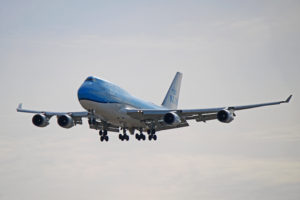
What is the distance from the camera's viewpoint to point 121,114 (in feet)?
231

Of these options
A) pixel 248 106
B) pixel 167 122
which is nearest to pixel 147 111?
pixel 167 122

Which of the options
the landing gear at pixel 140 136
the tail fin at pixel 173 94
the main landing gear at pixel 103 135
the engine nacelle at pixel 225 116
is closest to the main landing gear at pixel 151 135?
the landing gear at pixel 140 136

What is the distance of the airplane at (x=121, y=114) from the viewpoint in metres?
68.4

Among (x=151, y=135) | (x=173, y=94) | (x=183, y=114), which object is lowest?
(x=151, y=135)

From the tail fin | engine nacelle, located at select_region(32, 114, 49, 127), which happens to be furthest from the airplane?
the tail fin

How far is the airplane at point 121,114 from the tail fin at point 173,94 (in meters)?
8.80

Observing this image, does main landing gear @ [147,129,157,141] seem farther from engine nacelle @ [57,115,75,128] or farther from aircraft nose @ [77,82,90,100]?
aircraft nose @ [77,82,90,100]

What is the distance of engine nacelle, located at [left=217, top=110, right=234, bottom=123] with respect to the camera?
68.5 meters

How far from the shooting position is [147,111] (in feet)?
237

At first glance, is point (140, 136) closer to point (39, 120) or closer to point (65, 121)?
point (65, 121)

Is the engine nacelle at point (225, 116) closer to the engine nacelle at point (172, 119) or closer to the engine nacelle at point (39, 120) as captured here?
the engine nacelle at point (172, 119)

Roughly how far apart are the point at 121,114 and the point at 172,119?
19.9 ft

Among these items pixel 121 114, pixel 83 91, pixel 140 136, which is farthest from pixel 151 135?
pixel 83 91

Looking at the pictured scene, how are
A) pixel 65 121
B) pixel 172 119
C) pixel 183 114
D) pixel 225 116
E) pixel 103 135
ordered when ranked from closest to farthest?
pixel 225 116 → pixel 172 119 → pixel 183 114 → pixel 65 121 → pixel 103 135
